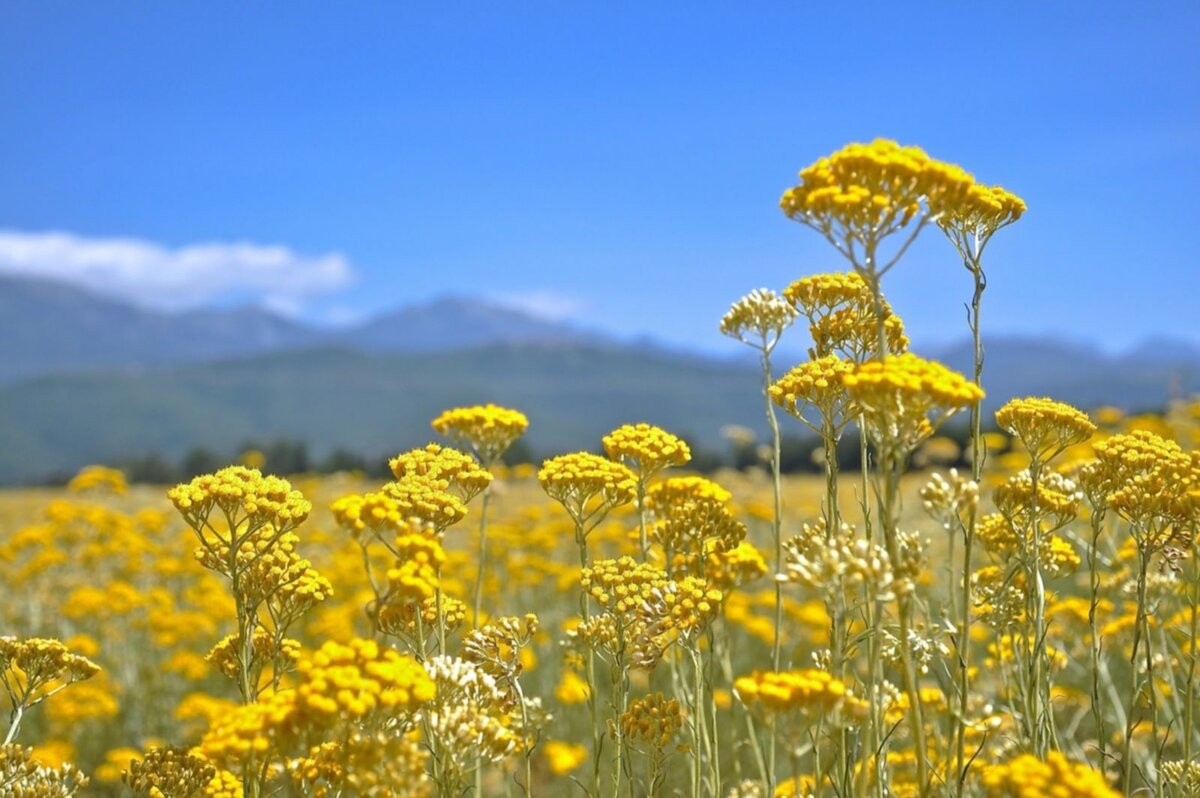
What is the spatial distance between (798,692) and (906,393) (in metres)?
1.03

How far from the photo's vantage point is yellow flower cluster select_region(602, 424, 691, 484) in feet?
15.9

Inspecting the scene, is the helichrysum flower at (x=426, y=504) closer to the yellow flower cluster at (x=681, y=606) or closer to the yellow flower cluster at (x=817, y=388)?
the yellow flower cluster at (x=681, y=606)

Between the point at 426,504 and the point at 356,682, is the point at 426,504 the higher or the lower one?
the higher one

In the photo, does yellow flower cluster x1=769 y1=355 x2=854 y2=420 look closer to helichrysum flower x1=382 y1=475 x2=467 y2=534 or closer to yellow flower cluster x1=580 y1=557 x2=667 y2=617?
yellow flower cluster x1=580 y1=557 x2=667 y2=617

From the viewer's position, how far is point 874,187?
341 cm

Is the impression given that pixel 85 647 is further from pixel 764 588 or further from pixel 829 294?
pixel 764 588

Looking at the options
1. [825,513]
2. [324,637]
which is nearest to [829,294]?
[825,513]

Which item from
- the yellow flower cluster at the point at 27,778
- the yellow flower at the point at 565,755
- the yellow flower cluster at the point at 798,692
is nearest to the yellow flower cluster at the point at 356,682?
the yellow flower cluster at the point at 798,692

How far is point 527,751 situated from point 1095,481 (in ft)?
9.98

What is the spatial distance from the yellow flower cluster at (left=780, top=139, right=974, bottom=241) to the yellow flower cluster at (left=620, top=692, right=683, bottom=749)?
7.39ft

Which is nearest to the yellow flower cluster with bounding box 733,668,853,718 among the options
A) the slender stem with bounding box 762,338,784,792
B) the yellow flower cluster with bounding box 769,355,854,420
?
the slender stem with bounding box 762,338,784,792

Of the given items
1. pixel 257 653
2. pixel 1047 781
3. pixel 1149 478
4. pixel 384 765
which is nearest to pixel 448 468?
pixel 257 653

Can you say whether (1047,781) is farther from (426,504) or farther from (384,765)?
(426,504)

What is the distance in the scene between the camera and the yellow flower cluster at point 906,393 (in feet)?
10.2
